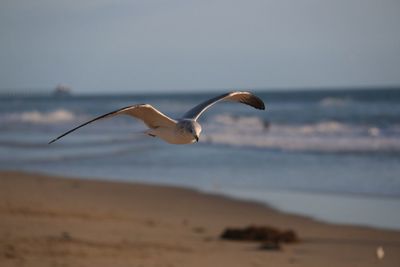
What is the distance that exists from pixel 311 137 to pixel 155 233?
55.8 feet

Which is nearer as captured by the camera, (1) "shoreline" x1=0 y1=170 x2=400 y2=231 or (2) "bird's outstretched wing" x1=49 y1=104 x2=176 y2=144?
(2) "bird's outstretched wing" x1=49 y1=104 x2=176 y2=144

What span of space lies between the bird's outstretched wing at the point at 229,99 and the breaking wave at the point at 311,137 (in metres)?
13.5

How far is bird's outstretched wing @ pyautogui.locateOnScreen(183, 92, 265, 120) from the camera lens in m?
6.78

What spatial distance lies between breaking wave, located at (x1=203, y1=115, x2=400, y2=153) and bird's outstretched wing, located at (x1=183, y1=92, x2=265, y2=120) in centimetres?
1347

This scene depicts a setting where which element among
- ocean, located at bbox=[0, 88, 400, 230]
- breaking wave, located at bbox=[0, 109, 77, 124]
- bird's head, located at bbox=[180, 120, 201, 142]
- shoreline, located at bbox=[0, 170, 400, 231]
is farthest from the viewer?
breaking wave, located at bbox=[0, 109, 77, 124]

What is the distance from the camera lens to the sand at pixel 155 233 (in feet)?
27.7

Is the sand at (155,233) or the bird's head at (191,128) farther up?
the bird's head at (191,128)

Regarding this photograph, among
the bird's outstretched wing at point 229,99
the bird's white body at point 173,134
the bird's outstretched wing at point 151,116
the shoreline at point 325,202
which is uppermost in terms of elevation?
the bird's outstretched wing at point 229,99

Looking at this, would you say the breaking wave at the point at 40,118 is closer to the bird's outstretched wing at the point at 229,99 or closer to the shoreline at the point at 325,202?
the shoreline at the point at 325,202

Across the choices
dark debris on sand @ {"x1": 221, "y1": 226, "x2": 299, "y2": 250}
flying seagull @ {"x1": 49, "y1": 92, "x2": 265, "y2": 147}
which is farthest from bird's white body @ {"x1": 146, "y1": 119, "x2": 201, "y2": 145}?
dark debris on sand @ {"x1": 221, "y1": 226, "x2": 299, "y2": 250}

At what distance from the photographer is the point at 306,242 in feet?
32.8

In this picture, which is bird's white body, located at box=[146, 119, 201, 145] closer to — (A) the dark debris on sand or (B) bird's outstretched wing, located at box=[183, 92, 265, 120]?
(B) bird's outstretched wing, located at box=[183, 92, 265, 120]

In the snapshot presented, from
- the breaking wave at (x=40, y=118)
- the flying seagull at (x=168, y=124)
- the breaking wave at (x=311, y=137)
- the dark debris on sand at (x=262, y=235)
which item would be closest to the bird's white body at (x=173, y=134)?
the flying seagull at (x=168, y=124)

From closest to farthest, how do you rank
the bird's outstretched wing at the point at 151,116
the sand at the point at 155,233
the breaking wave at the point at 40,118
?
the bird's outstretched wing at the point at 151,116, the sand at the point at 155,233, the breaking wave at the point at 40,118
